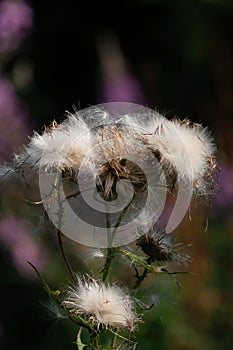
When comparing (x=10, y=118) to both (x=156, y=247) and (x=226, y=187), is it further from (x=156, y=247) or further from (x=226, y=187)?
(x=156, y=247)

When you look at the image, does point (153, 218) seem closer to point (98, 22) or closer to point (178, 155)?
point (178, 155)

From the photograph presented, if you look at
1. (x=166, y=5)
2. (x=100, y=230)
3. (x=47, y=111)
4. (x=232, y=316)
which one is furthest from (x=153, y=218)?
(x=166, y=5)

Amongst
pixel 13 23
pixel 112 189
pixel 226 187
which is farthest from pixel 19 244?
pixel 112 189

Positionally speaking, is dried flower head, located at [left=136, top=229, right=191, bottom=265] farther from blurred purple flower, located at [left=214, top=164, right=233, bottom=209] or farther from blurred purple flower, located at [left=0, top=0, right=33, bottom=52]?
blurred purple flower, located at [left=214, top=164, right=233, bottom=209]

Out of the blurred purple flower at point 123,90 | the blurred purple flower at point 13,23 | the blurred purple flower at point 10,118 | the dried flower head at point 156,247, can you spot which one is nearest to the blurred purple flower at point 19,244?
the blurred purple flower at point 10,118

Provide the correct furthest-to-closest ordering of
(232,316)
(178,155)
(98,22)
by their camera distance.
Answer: (98,22)
(232,316)
(178,155)

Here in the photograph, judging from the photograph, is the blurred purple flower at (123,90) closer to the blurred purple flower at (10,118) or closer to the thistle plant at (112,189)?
the blurred purple flower at (10,118)

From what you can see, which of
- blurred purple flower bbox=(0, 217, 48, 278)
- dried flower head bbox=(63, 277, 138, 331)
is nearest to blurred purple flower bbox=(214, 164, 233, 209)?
blurred purple flower bbox=(0, 217, 48, 278)
